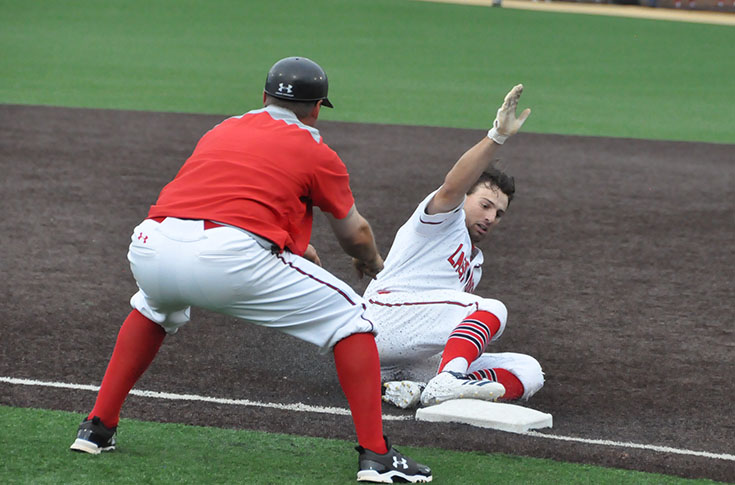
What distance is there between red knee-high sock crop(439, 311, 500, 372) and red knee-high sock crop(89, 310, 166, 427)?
1550 mm

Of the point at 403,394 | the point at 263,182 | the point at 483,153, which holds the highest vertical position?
the point at 483,153

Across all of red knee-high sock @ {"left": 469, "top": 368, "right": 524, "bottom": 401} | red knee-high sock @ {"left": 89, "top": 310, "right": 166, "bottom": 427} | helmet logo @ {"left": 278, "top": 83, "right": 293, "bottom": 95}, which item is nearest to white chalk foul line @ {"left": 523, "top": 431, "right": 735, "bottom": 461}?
red knee-high sock @ {"left": 469, "top": 368, "right": 524, "bottom": 401}

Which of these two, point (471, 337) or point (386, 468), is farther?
point (471, 337)

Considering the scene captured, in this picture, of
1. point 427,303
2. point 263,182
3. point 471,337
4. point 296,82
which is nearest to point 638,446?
point 471,337

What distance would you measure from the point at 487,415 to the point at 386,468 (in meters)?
0.98

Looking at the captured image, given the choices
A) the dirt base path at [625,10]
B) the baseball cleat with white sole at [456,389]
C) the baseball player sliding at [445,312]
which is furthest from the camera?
the dirt base path at [625,10]

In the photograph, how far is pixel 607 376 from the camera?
610 centimetres

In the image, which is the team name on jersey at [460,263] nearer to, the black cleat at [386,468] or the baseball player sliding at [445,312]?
the baseball player sliding at [445,312]

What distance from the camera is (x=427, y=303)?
222 inches

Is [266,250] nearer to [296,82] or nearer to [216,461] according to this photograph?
[296,82]

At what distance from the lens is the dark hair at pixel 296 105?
4.42 m

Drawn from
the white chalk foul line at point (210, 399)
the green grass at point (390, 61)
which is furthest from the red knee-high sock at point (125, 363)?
the green grass at point (390, 61)

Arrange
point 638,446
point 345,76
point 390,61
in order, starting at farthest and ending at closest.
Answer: point 390,61 < point 345,76 < point 638,446

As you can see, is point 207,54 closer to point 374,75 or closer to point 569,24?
point 374,75
